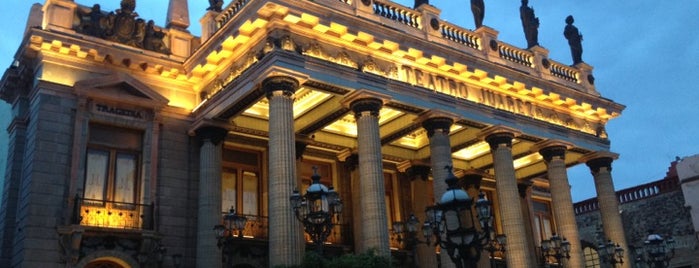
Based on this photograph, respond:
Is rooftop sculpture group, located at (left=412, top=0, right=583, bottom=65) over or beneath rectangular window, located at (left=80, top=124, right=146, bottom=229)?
over

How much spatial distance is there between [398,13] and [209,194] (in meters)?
7.31

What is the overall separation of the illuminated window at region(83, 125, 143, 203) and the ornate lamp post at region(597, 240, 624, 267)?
13.3 meters

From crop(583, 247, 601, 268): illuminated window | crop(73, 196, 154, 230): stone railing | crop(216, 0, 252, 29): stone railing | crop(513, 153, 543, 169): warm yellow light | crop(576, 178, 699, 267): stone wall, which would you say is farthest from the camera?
crop(583, 247, 601, 268): illuminated window

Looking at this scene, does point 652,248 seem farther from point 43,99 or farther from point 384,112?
point 43,99

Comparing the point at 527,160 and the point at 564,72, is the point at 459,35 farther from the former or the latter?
the point at 527,160

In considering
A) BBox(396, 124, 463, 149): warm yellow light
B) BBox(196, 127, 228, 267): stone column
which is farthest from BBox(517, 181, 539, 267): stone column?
BBox(196, 127, 228, 267): stone column

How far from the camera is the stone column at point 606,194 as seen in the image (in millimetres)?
23123

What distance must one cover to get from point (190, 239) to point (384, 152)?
7.99m

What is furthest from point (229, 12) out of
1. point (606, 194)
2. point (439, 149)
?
point (606, 194)

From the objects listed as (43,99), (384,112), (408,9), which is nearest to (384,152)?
(384,112)

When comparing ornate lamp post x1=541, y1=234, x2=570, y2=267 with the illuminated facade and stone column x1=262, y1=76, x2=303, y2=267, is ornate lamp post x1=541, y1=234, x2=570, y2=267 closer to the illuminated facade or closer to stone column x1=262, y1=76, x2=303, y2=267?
the illuminated facade

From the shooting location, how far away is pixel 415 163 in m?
24.1

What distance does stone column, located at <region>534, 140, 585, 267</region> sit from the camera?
21359 millimetres

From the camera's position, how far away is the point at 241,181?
20562 millimetres
